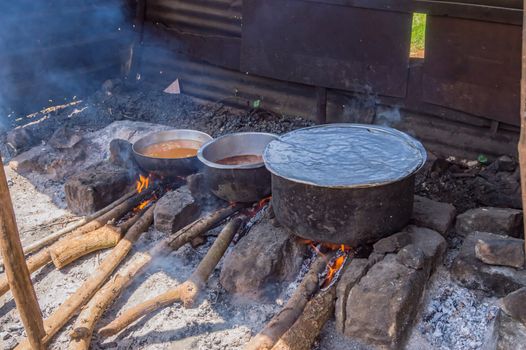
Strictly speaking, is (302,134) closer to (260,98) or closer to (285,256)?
(285,256)

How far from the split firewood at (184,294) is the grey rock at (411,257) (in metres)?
1.55

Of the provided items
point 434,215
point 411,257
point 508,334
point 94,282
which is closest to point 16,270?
point 94,282

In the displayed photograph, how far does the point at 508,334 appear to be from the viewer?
10.9ft

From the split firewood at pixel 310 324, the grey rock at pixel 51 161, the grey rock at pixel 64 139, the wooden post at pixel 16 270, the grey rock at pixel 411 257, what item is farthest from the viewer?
the grey rock at pixel 64 139

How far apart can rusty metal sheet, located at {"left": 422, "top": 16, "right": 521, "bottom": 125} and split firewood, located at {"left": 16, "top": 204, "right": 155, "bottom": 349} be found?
3.15 m

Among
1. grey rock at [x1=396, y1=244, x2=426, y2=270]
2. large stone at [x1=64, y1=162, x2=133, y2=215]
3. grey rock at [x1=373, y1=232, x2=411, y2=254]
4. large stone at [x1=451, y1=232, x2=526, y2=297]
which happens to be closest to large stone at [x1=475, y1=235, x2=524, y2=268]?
large stone at [x1=451, y1=232, x2=526, y2=297]

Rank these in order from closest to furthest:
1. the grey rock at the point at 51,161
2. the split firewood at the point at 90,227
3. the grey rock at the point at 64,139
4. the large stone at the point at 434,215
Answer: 1. the large stone at the point at 434,215
2. the split firewood at the point at 90,227
3. the grey rock at the point at 51,161
4. the grey rock at the point at 64,139

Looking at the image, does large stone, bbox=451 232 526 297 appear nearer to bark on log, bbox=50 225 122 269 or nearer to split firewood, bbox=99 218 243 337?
split firewood, bbox=99 218 243 337

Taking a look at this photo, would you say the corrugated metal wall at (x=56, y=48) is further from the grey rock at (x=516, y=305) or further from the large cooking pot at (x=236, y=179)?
the grey rock at (x=516, y=305)

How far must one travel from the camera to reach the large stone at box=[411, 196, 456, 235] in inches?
177

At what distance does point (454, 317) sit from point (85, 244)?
326 centimetres

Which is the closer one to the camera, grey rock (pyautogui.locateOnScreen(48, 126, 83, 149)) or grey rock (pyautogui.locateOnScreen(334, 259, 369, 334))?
grey rock (pyautogui.locateOnScreen(334, 259, 369, 334))

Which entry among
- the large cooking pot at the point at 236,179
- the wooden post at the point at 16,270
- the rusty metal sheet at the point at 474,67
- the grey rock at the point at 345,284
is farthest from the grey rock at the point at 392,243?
the wooden post at the point at 16,270

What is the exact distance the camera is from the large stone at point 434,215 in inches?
177
